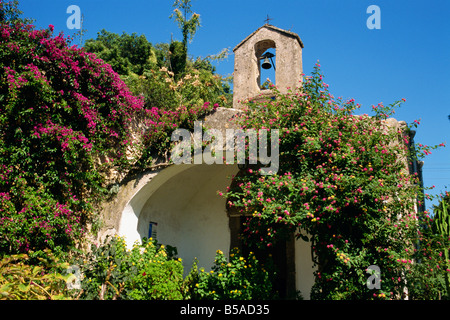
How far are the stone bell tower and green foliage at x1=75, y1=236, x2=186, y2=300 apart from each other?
134 inches

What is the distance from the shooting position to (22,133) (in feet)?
16.6

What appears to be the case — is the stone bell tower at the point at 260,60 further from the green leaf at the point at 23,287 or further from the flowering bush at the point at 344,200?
the green leaf at the point at 23,287

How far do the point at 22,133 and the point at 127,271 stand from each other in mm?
2571

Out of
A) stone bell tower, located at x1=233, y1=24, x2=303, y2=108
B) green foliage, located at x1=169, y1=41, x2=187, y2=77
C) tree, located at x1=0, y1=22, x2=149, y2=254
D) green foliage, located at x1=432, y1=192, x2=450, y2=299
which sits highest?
green foliage, located at x1=169, y1=41, x2=187, y2=77

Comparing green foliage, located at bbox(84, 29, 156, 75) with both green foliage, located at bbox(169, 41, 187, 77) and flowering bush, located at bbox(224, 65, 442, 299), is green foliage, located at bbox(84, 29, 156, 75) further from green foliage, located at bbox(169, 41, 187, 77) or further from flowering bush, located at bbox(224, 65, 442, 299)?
A: flowering bush, located at bbox(224, 65, 442, 299)

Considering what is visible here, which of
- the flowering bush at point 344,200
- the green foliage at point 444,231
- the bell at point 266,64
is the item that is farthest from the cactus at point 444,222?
the bell at point 266,64

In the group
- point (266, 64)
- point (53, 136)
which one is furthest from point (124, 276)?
point (266, 64)

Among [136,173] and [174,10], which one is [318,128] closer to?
[136,173]

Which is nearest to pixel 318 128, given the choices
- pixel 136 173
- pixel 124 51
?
pixel 136 173

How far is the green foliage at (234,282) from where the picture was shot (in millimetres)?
5539

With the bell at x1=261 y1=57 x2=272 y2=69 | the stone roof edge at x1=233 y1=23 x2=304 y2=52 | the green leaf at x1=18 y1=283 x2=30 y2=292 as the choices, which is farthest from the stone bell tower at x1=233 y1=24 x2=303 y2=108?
the green leaf at x1=18 y1=283 x2=30 y2=292

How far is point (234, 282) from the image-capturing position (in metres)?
5.54

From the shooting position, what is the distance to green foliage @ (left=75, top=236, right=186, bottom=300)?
5.44 metres

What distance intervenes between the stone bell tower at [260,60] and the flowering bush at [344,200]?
5.42 feet
